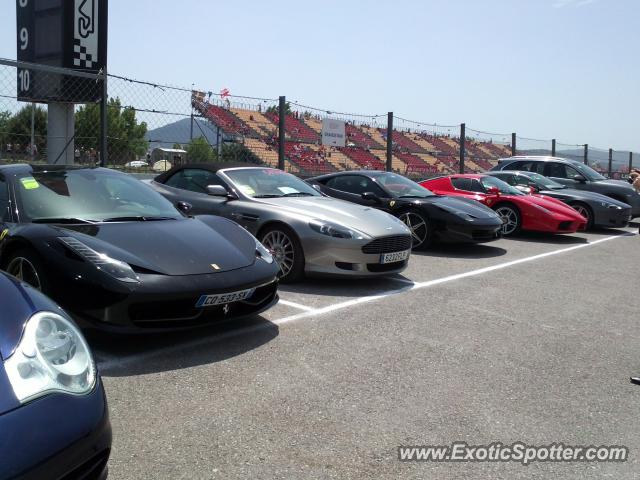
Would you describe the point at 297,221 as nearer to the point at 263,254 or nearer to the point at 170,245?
the point at 263,254

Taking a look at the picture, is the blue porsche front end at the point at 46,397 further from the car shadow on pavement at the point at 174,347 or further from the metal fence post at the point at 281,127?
the metal fence post at the point at 281,127

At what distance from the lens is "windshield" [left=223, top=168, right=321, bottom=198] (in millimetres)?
6512

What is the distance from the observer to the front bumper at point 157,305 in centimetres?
343

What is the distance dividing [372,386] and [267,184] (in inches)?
151

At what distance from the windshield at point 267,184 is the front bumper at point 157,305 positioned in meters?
2.79

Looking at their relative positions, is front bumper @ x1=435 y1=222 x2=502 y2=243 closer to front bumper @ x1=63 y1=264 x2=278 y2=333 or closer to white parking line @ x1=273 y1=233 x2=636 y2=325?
white parking line @ x1=273 y1=233 x2=636 y2=325

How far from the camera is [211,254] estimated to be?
400 cm

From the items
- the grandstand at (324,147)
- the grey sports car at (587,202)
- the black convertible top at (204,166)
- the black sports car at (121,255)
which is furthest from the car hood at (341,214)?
the grey sports car at (587,202)

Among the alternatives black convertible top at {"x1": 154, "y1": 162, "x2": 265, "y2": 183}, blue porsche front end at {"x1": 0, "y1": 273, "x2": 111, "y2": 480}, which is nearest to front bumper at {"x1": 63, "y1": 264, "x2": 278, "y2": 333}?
blue porsche front end at {"x1": 0, "y1": 273, "x2": 111, "y2": 480}

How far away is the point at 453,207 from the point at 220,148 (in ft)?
14.4

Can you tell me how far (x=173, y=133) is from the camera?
28.9 ft

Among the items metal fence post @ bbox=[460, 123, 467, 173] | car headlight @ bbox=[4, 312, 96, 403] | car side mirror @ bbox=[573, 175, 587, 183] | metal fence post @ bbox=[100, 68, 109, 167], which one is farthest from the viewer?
metal fence post @ bbox=[460, 123, 467, 173]

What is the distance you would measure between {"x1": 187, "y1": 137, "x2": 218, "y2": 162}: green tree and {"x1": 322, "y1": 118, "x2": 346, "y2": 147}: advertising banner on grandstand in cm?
270

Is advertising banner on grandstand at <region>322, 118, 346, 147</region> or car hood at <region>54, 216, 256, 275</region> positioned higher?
advertising banner on grandstand at <region>322, 118, 346, 147</region>
